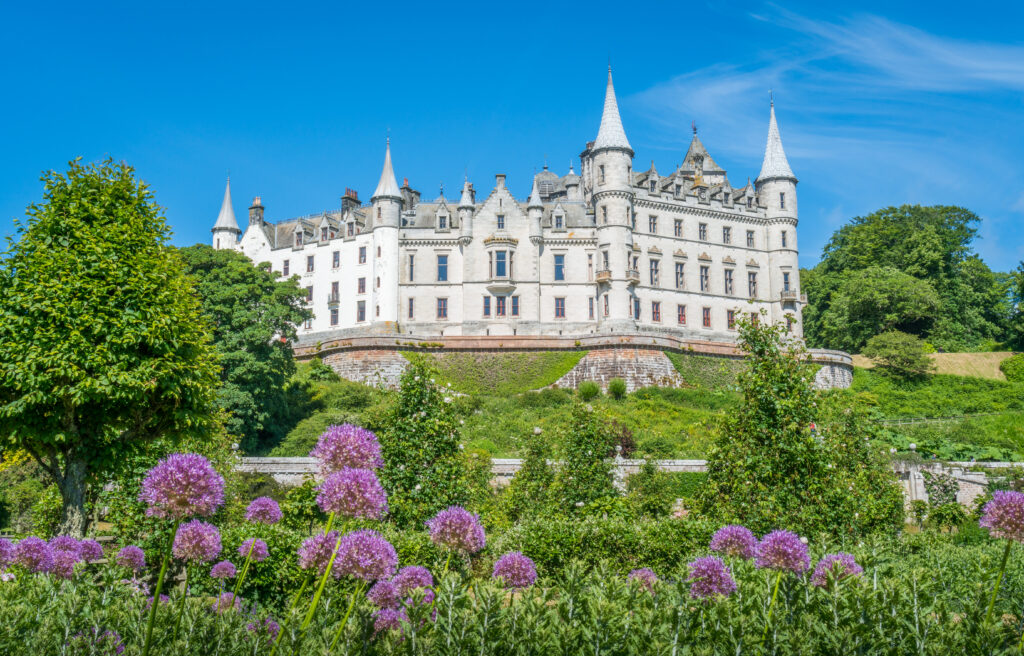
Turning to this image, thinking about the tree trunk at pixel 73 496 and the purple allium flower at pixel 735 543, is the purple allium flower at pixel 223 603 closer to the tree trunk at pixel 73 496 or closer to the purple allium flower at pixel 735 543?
the purple allium flower at pixel 735 543

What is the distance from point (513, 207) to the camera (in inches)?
2386

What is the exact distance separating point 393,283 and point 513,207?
33.1 ft

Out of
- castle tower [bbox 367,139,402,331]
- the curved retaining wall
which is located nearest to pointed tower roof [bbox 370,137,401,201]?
castle tower [bbox 367,139,402,331]

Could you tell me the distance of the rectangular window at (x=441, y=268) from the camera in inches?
2361

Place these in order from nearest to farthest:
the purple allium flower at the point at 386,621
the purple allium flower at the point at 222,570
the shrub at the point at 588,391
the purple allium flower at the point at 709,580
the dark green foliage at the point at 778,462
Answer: the purple allium flower at the point at 386,621, the purple allium flower at the point at 709,580, the purple allium flower at the point at 222,570, the dark green foliage at the point at 778,462, the shrub at the point at 588,391

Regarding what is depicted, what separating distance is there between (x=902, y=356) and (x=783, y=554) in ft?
181

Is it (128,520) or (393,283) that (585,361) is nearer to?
(393,283)

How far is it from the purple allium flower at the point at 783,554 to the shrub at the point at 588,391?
40981 millimetres

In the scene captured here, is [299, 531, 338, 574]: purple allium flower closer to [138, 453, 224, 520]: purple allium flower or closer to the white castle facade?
[138, 453, 224, 520]: purple allium flower

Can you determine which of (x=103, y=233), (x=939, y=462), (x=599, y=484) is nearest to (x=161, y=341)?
(x=103, y=233)

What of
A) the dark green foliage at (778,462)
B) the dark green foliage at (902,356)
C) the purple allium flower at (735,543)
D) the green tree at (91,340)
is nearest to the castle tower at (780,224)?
the dark green foliage at (902,356)

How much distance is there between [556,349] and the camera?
5359 centimetres

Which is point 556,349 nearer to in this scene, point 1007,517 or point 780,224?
point 780,224

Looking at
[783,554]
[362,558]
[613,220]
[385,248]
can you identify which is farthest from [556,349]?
[362,558]
